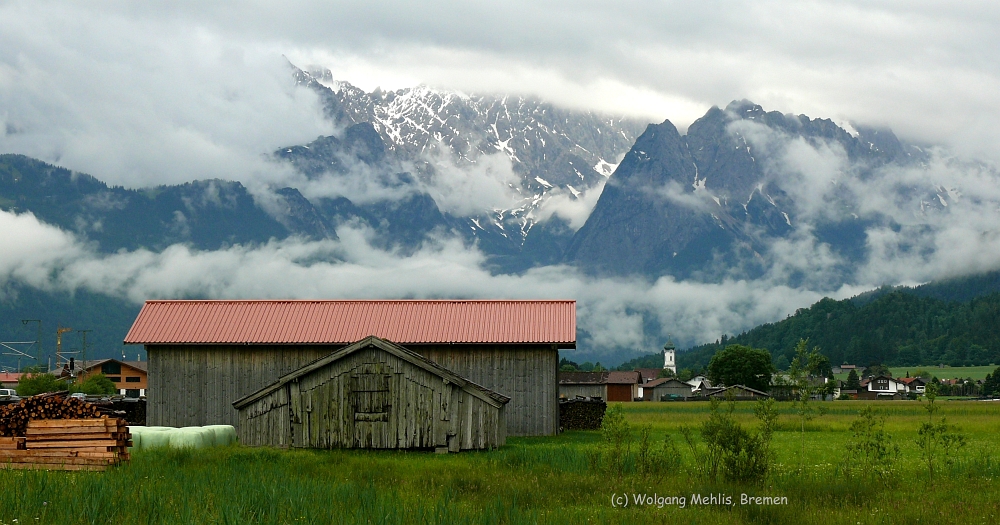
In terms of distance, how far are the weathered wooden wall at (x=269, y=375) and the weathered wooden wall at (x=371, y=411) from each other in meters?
8.39

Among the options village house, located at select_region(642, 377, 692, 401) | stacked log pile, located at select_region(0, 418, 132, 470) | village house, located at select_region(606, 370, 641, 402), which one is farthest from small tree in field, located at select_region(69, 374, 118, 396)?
stacked log pile, located at select_region(0, 418, 132, 470)

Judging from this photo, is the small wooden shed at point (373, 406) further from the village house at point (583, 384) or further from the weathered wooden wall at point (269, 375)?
the village house at point (583, 384)

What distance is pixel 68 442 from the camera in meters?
27.1

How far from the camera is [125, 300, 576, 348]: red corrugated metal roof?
47.1 meters

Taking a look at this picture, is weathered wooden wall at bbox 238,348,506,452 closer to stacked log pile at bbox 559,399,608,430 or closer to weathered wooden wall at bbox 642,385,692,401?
stacked log pile at bbox 559,399,608,430

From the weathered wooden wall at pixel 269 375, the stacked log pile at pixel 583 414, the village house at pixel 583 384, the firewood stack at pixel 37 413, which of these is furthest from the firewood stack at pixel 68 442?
the village house at pixel 583 384

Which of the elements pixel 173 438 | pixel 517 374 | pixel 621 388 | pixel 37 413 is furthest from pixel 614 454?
pixel 621 388

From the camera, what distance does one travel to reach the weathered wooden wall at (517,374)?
153 feet

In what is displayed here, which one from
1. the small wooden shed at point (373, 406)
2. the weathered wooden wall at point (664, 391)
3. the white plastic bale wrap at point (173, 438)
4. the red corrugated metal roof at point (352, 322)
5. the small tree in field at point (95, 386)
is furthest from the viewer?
the weathered wooden wall at point (664, 391)

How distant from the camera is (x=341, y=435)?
1476 inches

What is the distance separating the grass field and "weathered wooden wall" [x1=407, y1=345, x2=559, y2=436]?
15707 millimetres

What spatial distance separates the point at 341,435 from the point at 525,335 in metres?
11.8

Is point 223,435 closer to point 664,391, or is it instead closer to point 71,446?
point 71,446

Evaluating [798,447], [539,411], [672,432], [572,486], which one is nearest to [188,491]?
[572,486]
